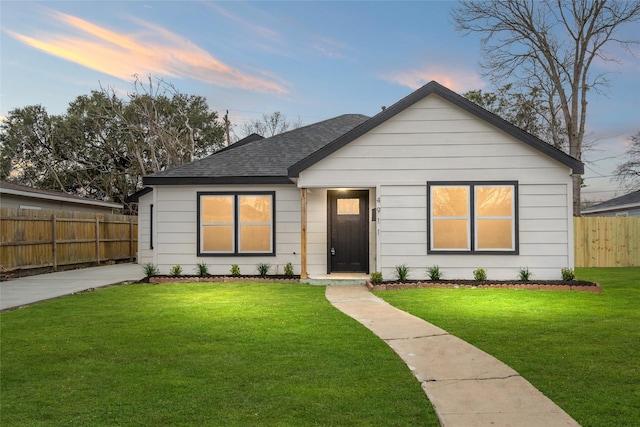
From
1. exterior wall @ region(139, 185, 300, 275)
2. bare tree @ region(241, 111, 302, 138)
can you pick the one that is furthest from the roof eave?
bare tree @ region(241, 111, 302, 138)

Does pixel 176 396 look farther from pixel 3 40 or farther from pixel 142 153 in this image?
pixel 142 153

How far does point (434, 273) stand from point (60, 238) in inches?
470

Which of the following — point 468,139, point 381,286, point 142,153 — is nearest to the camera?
point 381,286

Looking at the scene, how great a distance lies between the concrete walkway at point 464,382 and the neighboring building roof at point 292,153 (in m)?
5.82

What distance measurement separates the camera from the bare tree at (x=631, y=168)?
94.5 feet

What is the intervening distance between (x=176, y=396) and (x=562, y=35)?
2249cm

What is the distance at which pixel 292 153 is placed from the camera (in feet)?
49.4

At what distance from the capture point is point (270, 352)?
5.43 meters

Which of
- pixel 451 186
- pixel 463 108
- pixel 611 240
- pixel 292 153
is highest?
pixel 463 108

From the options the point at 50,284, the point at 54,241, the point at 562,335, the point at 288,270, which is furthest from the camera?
the point at 54,241

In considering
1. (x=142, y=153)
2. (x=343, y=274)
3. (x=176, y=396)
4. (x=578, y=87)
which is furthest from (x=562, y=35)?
(x=142, y=153)

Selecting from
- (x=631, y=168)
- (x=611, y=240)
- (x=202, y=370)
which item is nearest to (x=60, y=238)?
(x=202, y=370)

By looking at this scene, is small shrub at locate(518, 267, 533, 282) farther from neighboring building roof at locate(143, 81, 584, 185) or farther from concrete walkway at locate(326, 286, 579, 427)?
concrete walkway at locate(326, 286, 579, 427)

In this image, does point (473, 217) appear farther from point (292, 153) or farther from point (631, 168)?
point (631, 168)
